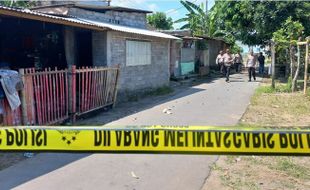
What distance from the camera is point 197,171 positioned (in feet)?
17.5

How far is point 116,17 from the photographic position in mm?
16984

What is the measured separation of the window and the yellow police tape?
440 inches

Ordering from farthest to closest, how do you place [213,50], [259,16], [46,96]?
Answer: 1. [213,50]
2. [259,16]
3. [46,96]

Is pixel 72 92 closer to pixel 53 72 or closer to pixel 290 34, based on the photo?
pixel 53 72

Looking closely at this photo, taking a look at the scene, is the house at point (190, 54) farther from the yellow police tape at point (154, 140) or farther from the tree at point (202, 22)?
the yellow police tape at point (154, 140)

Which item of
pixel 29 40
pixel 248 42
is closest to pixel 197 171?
pixel 29 40

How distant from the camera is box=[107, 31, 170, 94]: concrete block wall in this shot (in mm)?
12703

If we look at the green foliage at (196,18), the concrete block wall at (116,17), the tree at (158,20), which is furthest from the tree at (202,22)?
the concrete block wall at (116,17)

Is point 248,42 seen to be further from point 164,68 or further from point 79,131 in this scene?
point 79,131

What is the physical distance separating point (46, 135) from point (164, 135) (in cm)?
82

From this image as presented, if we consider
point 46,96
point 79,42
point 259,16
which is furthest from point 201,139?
point 259,16

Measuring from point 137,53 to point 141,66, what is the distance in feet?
2.12

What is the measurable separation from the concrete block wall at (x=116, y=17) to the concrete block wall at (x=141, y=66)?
188 centimetres

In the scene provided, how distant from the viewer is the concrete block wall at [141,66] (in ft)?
41.7
